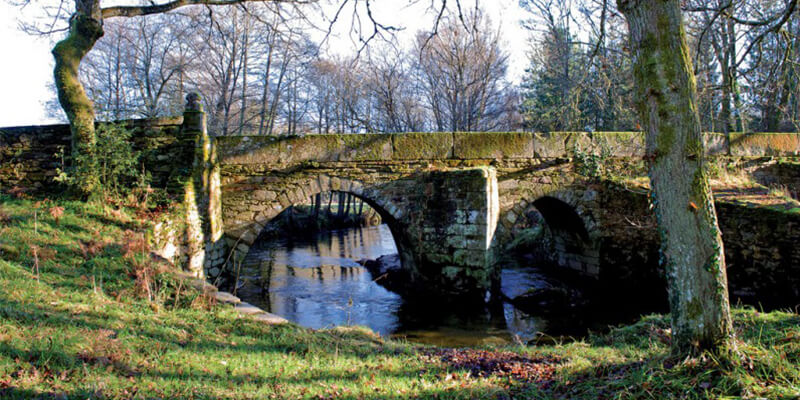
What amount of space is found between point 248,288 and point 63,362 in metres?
7.08

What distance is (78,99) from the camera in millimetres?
6273

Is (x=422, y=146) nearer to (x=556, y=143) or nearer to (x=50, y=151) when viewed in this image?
(x=556, y=143)

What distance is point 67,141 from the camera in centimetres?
707

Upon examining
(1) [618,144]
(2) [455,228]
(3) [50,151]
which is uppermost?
(1) [618,144]

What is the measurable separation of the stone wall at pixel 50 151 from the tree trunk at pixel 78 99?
0.61 metres

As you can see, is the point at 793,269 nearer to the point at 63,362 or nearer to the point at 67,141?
the point at 63,362

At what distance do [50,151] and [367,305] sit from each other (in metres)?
5.80

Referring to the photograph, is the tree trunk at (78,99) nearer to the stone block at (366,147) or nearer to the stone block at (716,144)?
the stone block at (366,147)

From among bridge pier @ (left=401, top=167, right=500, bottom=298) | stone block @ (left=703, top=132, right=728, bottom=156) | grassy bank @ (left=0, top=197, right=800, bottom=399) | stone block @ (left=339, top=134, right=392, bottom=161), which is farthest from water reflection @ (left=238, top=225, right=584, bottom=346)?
stone block @ (left=703, top=132, right=728, bottom=156)

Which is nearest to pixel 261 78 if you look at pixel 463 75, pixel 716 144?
pixel 463 75

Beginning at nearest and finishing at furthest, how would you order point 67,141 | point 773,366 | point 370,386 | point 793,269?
1. point 773,366
2. point 370,386
3. point 793,269
4. point 67,141

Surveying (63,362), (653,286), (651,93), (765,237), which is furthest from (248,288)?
(765,237)

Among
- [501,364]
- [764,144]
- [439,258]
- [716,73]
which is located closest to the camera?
[501,364]

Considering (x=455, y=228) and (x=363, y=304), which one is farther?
(x=363, y=304)
